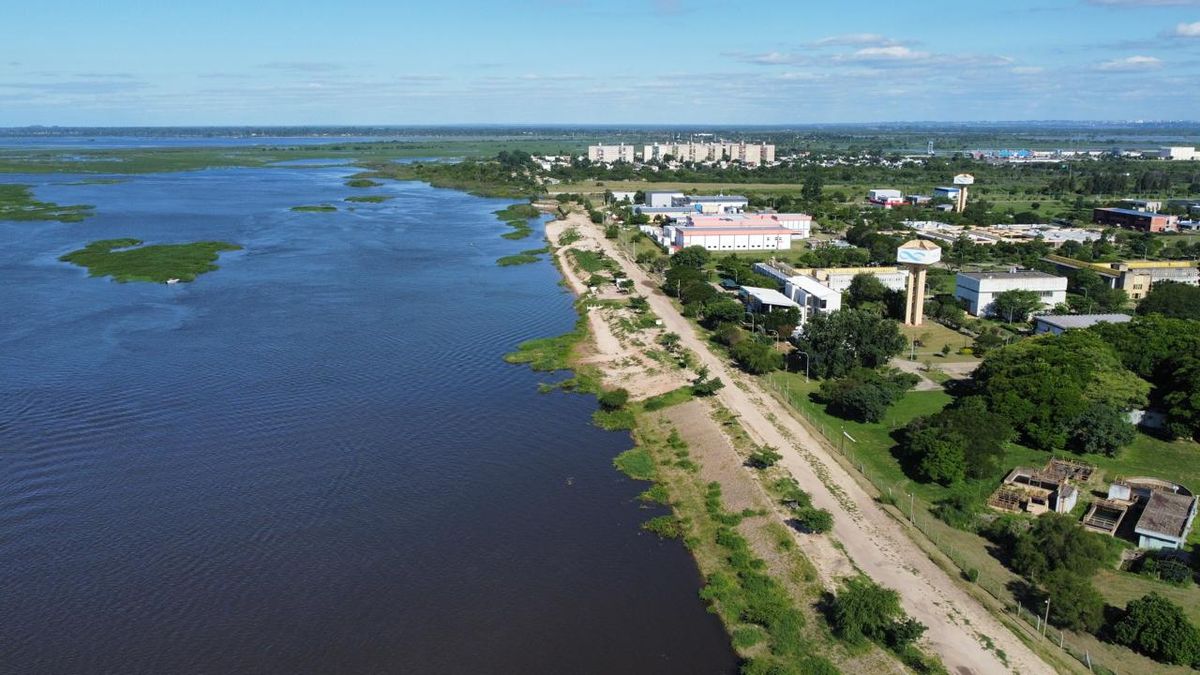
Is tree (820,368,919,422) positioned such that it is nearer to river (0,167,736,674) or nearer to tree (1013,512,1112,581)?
river (0,167,736,674)

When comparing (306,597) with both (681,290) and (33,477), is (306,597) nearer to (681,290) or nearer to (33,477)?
(33,477)

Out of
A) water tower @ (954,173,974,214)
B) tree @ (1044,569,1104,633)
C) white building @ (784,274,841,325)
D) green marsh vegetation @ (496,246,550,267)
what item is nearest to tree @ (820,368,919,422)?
white building @ (784,274,841,325)

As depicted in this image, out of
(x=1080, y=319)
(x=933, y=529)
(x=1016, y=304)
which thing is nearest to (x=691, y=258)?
(x=1016, y=304)

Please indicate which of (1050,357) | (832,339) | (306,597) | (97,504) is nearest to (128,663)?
(306,597)

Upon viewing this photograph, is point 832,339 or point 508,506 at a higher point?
point 832,339

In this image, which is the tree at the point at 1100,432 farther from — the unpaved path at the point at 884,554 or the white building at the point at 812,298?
the white building at the point at 812,298

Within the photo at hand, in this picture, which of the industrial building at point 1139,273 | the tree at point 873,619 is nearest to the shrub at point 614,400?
the tree at point 873,619

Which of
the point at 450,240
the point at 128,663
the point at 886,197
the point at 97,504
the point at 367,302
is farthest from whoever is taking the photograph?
the point at 886,197
